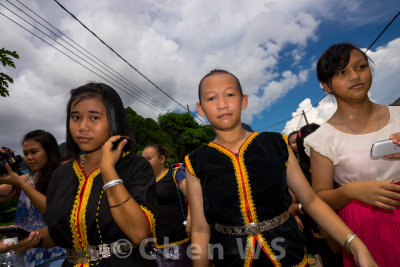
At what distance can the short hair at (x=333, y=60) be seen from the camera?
188 cm

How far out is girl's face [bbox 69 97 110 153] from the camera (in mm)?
1698

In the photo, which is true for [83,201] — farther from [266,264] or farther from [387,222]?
[387,222]

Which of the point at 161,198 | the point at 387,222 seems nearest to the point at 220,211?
the point at 387,222

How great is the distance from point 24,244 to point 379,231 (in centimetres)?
264

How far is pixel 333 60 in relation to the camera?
1923 millimetres

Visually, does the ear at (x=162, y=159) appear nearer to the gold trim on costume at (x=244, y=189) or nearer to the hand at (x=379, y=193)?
the gold trim on costume at (x=244, y=189)

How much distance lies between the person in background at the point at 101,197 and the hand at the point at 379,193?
56.1 inches

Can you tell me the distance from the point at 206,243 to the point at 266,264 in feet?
1.49

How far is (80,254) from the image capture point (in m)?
1.58

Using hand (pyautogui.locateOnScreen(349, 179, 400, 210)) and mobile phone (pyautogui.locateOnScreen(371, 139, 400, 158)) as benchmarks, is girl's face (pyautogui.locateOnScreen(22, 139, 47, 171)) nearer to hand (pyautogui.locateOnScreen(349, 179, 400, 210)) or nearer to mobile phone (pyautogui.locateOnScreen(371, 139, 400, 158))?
hand (pyautogui.locateOnScreen(349, 179, 400, 210))

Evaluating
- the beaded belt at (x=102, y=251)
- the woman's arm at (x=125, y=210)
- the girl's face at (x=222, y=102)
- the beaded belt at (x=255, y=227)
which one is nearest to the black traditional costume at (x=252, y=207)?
the beaded belt at (x=255, y=227)

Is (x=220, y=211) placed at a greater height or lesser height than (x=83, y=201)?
lesser

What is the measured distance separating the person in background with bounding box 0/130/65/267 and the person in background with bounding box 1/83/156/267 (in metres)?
1.70

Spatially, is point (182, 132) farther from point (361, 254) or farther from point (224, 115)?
point (361, 254)
